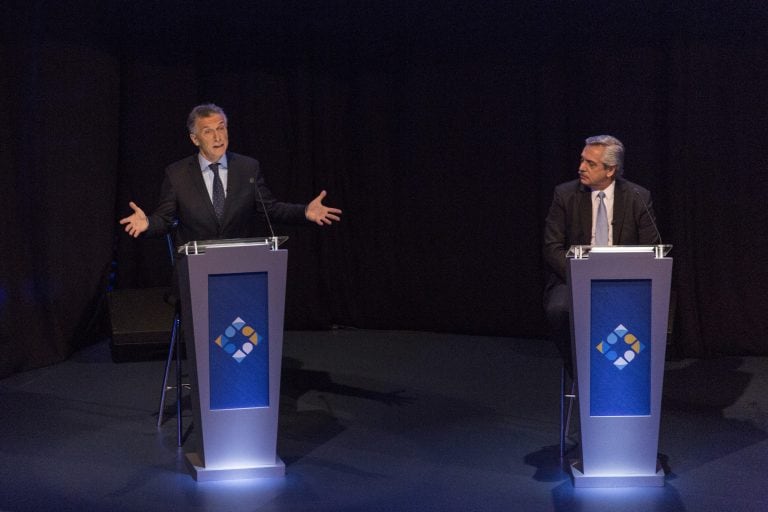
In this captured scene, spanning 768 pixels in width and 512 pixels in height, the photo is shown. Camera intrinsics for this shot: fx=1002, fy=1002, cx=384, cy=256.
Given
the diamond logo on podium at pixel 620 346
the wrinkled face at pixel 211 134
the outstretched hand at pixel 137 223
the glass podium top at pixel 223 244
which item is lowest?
the diamond logo on podium at pixel 620 346

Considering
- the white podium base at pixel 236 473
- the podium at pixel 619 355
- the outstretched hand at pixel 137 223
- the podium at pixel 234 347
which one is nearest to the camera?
the podium at pixel 619 355

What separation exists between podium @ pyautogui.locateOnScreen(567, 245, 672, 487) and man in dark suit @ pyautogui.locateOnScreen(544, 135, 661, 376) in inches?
29.3

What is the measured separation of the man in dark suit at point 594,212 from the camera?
4836mm

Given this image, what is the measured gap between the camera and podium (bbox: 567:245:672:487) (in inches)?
158

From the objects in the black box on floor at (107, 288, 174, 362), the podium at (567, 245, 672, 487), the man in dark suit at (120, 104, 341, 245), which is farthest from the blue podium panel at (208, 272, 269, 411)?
the black box on floor at (107, 288, 174, 362)

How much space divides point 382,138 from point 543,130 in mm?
1283

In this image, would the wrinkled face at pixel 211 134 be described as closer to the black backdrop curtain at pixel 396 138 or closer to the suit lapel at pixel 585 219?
the suit lapel at pixel 585 219

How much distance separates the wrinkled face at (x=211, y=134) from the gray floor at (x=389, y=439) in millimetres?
1411

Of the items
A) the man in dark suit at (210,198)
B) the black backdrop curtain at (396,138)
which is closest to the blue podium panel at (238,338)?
the man in dark suit at (210,198)

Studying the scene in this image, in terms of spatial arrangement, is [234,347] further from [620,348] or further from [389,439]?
[620,348]

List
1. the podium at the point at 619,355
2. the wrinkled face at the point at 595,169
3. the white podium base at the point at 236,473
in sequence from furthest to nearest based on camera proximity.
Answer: the wrinkled face at the point at 595,169, the white podium base at the point at 236,473, the podium at the point at 619,355

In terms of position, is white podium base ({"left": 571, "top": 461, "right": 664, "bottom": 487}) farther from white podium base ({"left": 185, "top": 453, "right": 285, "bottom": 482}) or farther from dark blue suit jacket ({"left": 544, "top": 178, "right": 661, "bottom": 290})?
white podium base ({"left": 185, "top": 453, "right": 285, "bottom": 482})

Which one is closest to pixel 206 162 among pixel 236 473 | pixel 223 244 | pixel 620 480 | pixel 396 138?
pixel 223 244

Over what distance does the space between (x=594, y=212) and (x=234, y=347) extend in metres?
1.93
